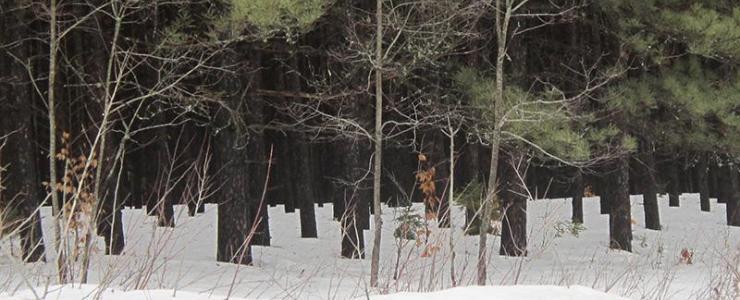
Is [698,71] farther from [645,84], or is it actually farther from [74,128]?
[74,128]

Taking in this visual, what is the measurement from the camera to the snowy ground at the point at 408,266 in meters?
3.78

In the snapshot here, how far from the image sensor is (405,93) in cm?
1630

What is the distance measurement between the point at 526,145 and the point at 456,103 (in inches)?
54.9

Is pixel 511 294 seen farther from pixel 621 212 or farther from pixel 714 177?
pixel 714 177

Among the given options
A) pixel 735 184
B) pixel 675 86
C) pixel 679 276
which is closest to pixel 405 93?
pixel 675 86

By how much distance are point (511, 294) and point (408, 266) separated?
203cm

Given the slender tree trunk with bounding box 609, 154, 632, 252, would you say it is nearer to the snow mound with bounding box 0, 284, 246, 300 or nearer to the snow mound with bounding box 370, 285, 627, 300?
the snow mound with bounding box 370, 285, 627, 300

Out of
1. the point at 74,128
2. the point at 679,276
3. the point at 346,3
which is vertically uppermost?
the point at 346,3

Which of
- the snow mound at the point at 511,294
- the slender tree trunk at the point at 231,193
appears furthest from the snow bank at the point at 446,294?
the slender tree trunk at the point at 231,193

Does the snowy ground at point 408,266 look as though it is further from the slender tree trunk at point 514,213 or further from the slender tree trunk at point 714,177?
the slender tree trunk at point 714,177

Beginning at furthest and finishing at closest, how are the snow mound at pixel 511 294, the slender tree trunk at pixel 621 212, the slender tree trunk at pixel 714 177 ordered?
the slender tree trunk at pixel 714 177 < the slender tree trunk at pixel 621 212 < the snow mound at pixel 511 294

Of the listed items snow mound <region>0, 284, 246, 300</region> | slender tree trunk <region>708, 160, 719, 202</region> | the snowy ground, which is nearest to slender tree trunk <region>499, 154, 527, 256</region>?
the snowy ground

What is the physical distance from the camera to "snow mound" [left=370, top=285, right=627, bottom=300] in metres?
3.23

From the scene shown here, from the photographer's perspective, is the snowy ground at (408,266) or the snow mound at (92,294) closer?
the snow mound at (92,294)
